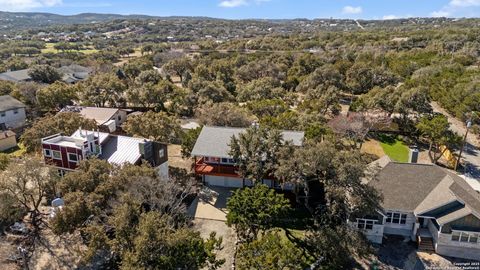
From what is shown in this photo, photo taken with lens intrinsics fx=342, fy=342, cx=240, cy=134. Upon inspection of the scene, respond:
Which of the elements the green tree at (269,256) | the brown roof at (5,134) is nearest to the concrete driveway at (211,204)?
the green tree at (269,256)

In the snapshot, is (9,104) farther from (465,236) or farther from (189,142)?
(465,236)

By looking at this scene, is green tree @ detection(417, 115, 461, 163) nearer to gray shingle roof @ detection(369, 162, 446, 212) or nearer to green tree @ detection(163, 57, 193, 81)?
gray shingle roof @ detection(369, 162, 446, 212)

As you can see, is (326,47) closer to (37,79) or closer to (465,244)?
(37,79)

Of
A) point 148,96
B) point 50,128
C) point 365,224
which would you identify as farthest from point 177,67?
point 365,224

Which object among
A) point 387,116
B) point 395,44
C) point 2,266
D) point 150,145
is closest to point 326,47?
point 395,44

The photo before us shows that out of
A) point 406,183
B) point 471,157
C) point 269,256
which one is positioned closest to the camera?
point 269,256

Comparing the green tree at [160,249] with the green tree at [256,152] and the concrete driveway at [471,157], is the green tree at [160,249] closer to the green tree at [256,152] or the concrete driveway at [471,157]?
the green tree at [256,152]
